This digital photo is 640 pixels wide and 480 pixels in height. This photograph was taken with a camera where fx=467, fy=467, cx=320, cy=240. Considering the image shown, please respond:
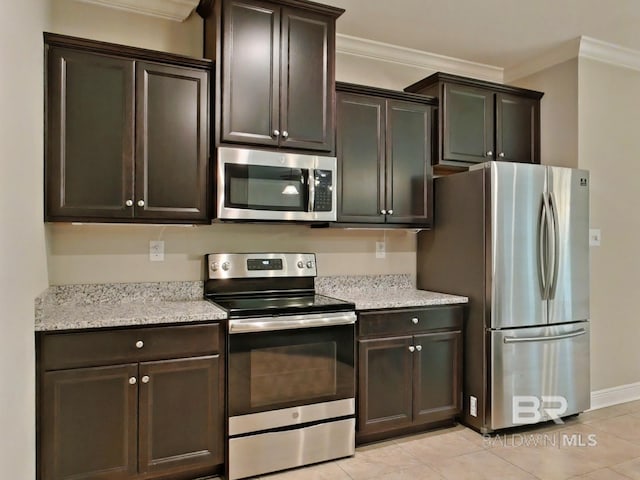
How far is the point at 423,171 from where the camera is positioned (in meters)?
3.30

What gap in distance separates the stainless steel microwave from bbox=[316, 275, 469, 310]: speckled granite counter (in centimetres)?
59

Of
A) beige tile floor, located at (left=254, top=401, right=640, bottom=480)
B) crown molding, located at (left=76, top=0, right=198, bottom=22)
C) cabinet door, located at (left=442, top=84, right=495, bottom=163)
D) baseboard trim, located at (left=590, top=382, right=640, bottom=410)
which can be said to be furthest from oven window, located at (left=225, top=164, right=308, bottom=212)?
baseboard trim, located at (left=590, top=382, right=640, bottom=410)

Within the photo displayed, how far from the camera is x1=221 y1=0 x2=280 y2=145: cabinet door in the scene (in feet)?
8.56

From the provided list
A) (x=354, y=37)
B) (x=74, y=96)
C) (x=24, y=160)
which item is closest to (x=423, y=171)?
(x=354, y=37)

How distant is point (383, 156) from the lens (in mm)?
3156

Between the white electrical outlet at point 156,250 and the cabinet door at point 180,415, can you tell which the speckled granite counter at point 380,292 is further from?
the white electrical outlet at point 156,250

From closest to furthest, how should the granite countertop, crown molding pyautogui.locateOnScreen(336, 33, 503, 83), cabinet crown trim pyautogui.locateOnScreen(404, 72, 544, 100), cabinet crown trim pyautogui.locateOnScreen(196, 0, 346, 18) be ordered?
the granite countertop < cabinet crown trim pyautogui.locateOnScreen(196, 0, 346, 18) < cabinet crown trim pyautogui.locateOnScreen(404, 72, 544, 100) < crown molding pyautogui.locateOnScreen(336, 33, 503, 83)

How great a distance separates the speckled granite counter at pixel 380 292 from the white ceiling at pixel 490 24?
5.76 ft

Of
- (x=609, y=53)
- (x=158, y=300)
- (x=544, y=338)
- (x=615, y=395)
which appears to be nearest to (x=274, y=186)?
(x=158, y=300)

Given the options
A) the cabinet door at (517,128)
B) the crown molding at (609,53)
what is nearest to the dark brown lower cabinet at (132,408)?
the cabinet door at (517,128)

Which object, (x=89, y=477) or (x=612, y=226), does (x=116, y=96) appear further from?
(x=612, y=226)

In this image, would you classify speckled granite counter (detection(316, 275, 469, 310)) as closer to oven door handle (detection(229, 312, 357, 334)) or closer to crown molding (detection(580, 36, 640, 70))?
oven door handle (detection(229, 312, 357, 334))

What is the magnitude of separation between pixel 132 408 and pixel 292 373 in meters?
0.80

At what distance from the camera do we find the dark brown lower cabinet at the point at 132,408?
2068 millimetres
